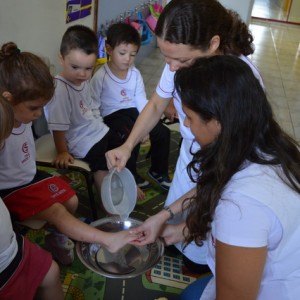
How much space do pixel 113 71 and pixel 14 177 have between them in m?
0.93

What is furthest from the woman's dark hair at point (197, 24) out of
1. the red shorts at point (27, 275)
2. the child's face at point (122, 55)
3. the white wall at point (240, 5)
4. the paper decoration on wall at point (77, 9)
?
the white wall at point (240, 5)

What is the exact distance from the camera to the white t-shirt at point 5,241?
905mm

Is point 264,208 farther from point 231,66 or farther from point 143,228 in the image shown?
point 143,228

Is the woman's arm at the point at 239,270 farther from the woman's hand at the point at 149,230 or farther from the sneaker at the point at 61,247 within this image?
the sneaker at the point at 61,247

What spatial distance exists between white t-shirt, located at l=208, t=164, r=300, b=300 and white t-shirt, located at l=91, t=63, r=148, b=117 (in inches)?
51.2

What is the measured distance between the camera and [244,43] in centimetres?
118

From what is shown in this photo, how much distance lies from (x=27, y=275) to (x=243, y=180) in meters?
0.63

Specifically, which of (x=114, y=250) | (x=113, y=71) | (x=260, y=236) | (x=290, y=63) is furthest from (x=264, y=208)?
(x=290, y=63)

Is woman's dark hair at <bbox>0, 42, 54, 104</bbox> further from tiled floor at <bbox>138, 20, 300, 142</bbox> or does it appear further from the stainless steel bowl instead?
tiled floor at <bbox>138, 20, 300, 142</bbox>

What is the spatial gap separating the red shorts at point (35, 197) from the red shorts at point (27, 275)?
211 millimetres

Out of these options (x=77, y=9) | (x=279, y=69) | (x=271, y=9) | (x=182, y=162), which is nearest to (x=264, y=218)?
(x=182, y=162)

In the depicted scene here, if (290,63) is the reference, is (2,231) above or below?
above

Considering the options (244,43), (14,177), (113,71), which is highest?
(244,43)

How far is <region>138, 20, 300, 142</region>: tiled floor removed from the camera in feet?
10.8
